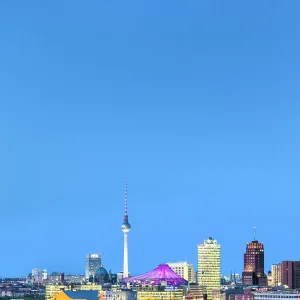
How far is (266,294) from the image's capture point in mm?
118875

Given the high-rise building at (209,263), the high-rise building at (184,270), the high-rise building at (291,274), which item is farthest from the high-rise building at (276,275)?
the high-rise building at (184,270)

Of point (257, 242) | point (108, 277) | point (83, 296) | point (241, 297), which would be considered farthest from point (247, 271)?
point (83, 296)

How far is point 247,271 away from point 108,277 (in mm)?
19394

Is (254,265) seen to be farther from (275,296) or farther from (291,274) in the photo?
(275,296)

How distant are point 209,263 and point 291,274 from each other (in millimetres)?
14541

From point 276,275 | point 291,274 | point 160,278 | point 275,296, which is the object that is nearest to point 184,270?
point 276,275

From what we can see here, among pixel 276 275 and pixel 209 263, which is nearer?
pixel 276 275

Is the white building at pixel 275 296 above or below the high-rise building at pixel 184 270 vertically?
below

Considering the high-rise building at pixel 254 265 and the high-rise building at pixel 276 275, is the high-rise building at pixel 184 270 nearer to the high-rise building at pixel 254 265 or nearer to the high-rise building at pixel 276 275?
the high-rise building at pixel 254 265

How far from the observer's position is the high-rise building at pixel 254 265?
16175 cm

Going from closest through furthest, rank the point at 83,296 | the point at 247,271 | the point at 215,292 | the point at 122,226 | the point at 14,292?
the point at 83,296 < the point at 215,292 < the point at 14,292 < the point at 247,271 < the point at 122,226

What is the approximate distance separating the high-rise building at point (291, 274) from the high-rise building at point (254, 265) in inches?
266

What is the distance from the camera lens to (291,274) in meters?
150

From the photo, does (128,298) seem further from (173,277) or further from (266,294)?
(173,277)
